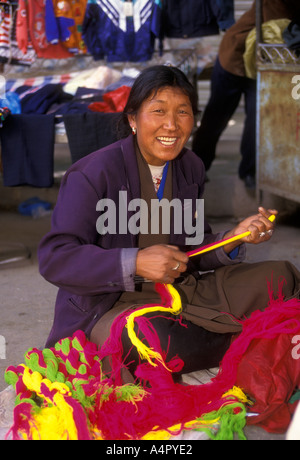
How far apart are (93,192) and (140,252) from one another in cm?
30

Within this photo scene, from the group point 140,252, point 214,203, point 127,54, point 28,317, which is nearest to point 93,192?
point 140,252

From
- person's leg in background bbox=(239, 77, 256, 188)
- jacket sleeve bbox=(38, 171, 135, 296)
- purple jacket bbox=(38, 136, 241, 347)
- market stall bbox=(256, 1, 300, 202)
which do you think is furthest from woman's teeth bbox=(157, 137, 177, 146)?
person's leg in background bbox=(239, 77, 256, 188)

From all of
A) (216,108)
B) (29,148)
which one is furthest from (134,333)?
(216,108)

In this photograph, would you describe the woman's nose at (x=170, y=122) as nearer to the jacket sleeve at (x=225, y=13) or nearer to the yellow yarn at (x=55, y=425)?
the yellow yarn at (x=55, y=425)

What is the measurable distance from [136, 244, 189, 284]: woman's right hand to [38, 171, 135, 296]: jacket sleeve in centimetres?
4

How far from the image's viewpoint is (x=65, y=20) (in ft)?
16.8

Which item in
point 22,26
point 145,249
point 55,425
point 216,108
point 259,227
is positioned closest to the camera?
point 55,425

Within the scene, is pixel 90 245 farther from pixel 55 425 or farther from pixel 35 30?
pixel 35 30

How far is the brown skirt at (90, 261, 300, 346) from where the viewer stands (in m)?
2.11

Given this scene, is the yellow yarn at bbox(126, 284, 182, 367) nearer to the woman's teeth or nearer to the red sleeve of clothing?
the woman's teeth

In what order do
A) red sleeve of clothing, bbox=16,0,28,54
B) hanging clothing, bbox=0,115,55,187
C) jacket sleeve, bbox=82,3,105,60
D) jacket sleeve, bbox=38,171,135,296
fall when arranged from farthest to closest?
jacket sleeve, bbox=82,3,105,60, red sleeve of clothing, bbox=16,0,28,54, hanging clothing, bbox=0,115,55,187, jacket sleeve, bbox=38,171,135,296

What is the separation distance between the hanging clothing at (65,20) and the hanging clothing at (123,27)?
0.08m

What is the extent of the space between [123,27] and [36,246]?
6.68 ft
